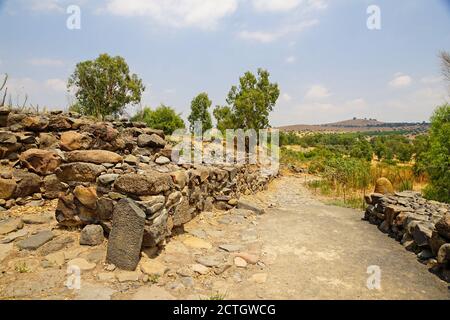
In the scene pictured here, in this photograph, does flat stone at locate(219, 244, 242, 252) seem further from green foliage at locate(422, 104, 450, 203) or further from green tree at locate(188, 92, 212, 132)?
green tree at locate(188, 92, 212, 132)

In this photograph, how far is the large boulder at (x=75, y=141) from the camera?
539 centimetres

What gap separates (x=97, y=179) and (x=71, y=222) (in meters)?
0.73

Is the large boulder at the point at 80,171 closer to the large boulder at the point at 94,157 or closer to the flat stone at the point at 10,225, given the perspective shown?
the large boulder at the point at 94,157

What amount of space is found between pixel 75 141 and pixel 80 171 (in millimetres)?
1583

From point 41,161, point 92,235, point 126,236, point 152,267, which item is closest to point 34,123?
point 41,161

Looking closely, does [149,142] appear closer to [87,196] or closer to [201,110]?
[87,196]

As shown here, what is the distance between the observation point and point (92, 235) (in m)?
3.61

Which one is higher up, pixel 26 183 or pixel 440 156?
pixel 440 156

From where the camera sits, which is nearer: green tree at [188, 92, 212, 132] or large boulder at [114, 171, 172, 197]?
large boulder at [114, 171, 172, 197]

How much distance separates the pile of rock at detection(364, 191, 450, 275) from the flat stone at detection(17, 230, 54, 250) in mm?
4828

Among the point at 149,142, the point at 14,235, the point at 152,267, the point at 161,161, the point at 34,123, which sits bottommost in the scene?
the point at 152,267

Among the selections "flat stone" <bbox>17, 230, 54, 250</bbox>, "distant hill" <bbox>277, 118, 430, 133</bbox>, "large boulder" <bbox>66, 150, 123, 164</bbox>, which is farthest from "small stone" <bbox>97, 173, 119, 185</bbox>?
"distant hill" <bbox>277, 118, 430, 133</bbox>

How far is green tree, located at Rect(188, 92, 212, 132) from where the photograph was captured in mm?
22797

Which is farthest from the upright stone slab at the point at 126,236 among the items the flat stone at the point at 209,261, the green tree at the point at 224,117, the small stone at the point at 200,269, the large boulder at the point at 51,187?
the green tree at the point at 224,117
